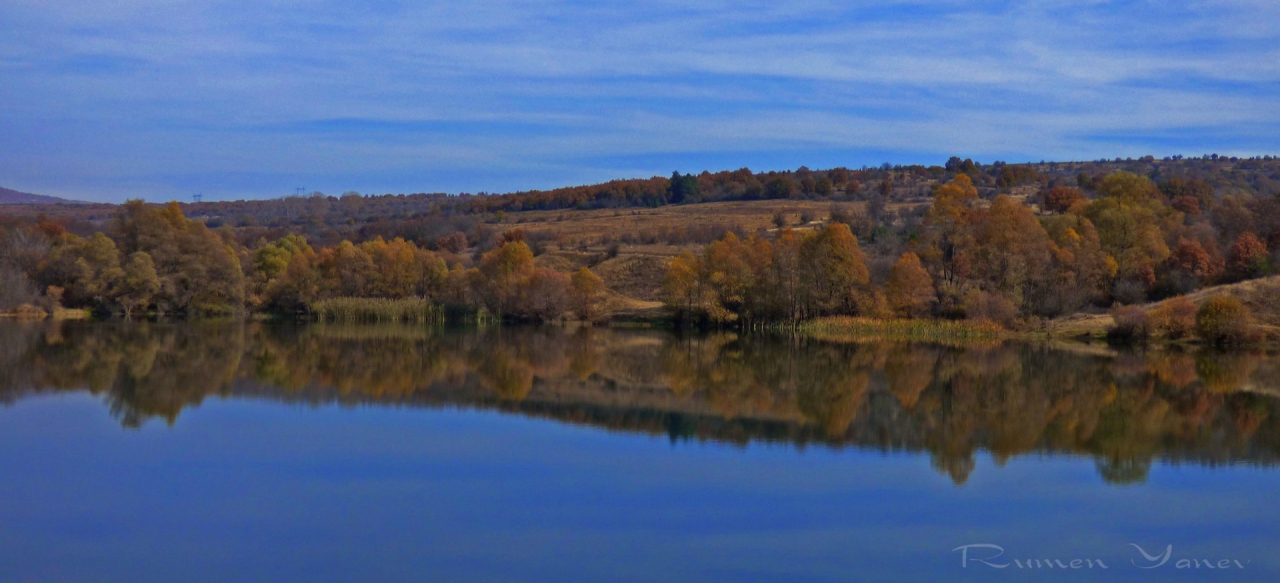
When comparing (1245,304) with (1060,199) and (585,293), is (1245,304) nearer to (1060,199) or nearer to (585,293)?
(1060,199)

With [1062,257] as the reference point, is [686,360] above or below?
below

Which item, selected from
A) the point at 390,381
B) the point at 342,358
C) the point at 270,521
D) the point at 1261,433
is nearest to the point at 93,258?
the point at 342,358

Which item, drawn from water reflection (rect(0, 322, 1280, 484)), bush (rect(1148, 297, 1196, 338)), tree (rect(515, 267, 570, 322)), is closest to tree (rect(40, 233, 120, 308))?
water reflection (rect(0, 322, 1280, 484))

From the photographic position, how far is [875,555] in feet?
30.6

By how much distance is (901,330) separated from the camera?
1572 inches

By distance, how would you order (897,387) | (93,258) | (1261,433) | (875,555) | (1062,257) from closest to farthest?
(875,555)
(1261,433)
(897,387)
(1062,257)
(93,258)

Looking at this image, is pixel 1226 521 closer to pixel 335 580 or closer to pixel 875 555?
pixel 875 555

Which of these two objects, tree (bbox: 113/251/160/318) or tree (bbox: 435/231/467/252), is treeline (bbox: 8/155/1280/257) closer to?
tree (bbox: 435/231/467/252)

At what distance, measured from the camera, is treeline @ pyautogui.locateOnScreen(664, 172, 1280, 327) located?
40.0 metres

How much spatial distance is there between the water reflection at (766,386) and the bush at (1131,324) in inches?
156

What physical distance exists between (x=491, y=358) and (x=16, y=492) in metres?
17.2

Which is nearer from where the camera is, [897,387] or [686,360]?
[897,387]

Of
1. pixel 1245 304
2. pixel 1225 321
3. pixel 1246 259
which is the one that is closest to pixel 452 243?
pixel 1246 259

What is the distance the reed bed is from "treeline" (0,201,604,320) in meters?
11.6
